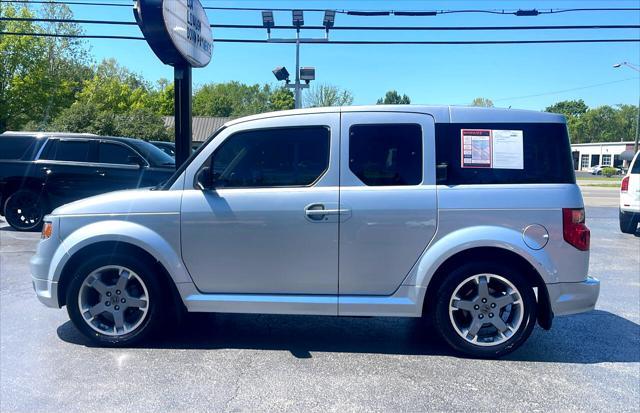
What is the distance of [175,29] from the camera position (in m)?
6.18

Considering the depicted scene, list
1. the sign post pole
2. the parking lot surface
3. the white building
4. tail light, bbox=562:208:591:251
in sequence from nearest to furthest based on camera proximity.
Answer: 1. the parking lot surface
2. tail light, bbox=562:208:591:251
3. the sign post pole
4. the white building

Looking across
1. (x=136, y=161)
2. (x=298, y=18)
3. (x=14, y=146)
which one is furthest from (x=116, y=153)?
(x=298, y=18)

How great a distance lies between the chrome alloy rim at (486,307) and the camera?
3.92 m

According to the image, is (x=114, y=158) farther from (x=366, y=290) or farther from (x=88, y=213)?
(x=366, y=290)

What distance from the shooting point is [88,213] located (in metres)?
4.15

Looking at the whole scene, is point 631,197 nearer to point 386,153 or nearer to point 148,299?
point 386,153

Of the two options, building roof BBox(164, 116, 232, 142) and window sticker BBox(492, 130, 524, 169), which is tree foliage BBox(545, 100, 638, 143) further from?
window sticker BBox(492, 130, 524, 169)

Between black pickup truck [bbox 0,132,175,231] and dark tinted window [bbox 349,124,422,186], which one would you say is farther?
black pickup truck [bbox 0,132,175,231]

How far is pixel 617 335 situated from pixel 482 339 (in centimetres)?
161

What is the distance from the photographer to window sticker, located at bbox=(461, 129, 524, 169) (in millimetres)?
3951

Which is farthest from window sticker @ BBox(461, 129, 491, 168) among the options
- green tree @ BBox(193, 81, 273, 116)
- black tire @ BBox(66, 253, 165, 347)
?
green tree @ BBox(193, 81, 273, 116)

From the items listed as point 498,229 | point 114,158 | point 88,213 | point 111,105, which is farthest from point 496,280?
→ point 111,105

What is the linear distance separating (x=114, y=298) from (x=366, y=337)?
2232 millimetres

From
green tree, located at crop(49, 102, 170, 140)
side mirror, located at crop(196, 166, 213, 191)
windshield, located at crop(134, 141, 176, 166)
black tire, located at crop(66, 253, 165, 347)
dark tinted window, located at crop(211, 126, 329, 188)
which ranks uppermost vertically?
green tree, located at crop(49, 102, 170, 140)
